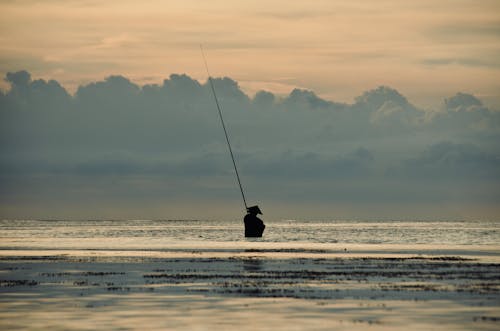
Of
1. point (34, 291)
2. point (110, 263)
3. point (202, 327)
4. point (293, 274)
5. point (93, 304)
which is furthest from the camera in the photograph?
point (110, 263)

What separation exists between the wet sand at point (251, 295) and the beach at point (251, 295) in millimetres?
46

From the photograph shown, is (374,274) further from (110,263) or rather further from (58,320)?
(58,320)

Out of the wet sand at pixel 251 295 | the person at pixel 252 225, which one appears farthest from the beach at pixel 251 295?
the person at pixel 252 225

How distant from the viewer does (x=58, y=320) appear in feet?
132

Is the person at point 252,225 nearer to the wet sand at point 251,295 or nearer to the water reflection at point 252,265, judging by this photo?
the water reflection at point 252,265

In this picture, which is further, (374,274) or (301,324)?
(374,274)

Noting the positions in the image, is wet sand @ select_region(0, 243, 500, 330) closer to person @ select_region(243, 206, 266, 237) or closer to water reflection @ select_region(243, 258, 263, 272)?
water reflection @ select_region(243, 258, 263, 272)

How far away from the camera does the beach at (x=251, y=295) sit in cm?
3953

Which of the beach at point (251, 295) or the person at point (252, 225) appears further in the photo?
the person at point (252, 225)

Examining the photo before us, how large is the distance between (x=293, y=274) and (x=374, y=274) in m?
5.45

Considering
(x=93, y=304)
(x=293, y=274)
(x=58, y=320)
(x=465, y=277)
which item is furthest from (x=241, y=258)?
(x=58, y=320)

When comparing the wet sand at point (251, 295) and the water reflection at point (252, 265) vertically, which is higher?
the water reflection at point (252, 265)

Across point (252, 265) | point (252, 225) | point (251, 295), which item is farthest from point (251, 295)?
point (252, 225)

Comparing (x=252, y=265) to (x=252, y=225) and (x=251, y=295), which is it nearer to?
(x=251, y=295)
